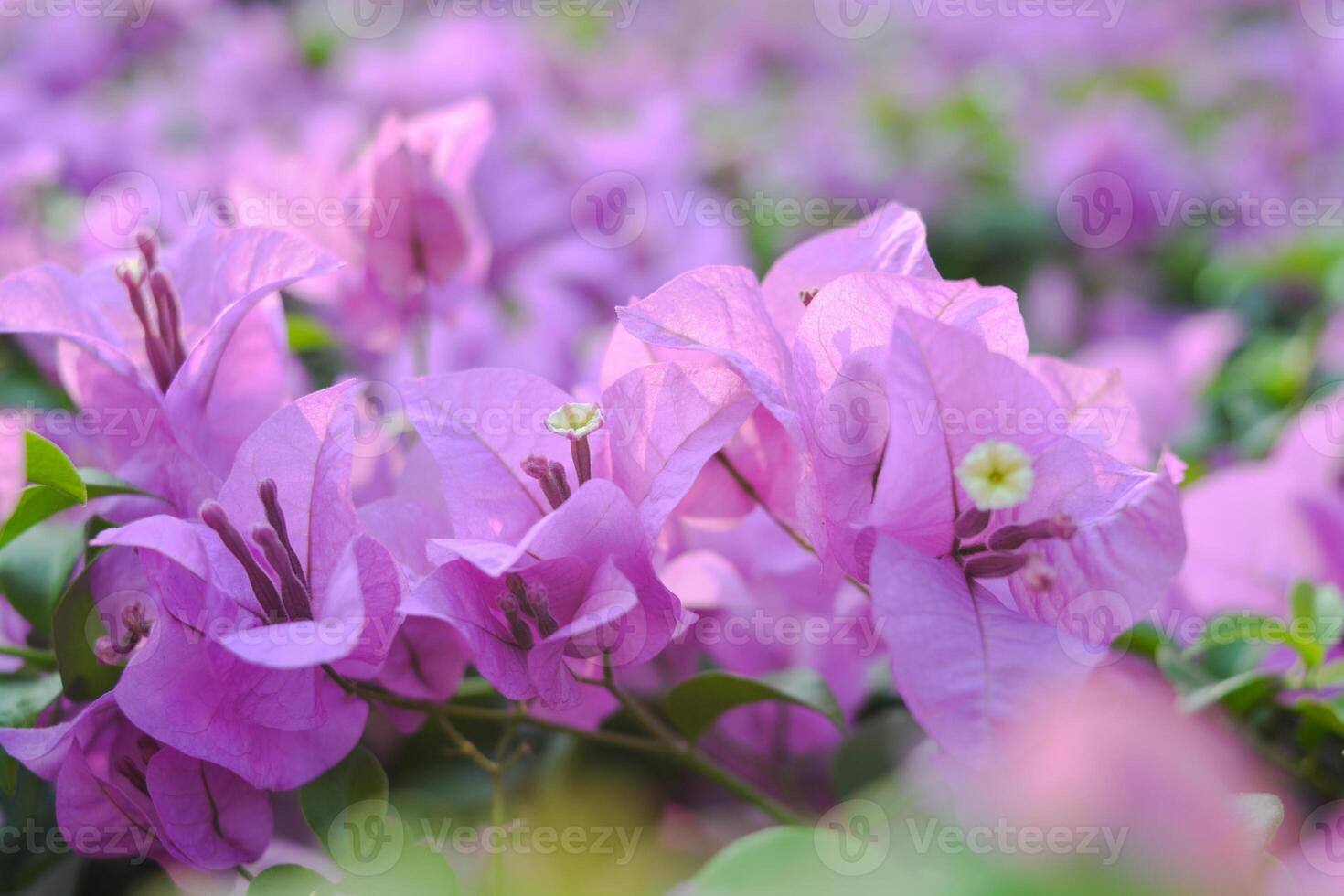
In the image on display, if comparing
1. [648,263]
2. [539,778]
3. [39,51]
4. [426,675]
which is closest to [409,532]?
[426,675]

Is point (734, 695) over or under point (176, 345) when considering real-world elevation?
under

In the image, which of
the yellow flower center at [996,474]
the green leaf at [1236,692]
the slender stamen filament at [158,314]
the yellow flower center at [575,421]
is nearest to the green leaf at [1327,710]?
the green leaf at [1236,692]

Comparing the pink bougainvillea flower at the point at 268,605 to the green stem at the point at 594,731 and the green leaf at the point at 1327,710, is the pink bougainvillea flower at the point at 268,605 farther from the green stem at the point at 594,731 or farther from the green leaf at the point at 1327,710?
the green leaf at the point at 1327,710

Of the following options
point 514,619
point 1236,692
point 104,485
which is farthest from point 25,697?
point 1236,692

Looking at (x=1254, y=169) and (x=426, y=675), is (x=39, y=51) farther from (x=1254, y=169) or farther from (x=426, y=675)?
(x=1254, y=169)

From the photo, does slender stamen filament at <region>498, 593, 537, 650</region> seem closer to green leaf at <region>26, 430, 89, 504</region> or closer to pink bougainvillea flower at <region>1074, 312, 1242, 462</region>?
green leaf at <region>26, 430, 89, 504</region>

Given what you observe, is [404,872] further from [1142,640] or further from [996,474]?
[1142,640]
